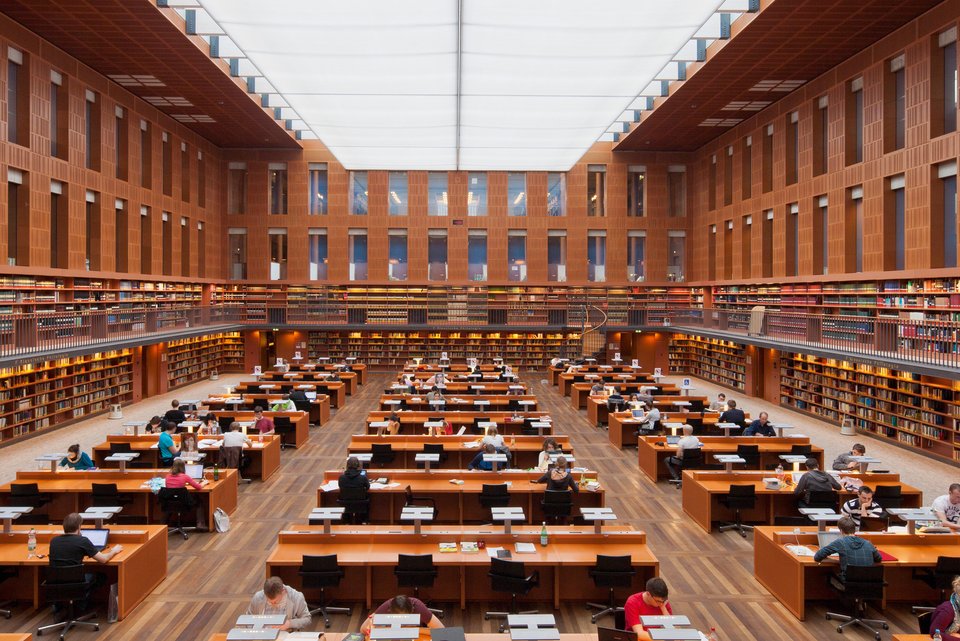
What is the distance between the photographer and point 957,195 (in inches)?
527

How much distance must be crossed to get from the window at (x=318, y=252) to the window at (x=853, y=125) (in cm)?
1967

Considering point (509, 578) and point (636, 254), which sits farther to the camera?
point (636, 254)

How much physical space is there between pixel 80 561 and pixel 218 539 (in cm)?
262

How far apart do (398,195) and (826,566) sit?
80.1 feet

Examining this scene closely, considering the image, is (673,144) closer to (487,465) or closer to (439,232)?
(439,232)

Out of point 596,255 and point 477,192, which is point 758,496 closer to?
point 596,255

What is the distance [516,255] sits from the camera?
28.7 m

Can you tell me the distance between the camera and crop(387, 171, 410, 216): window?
2848 cm

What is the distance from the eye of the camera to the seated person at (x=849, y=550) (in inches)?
242

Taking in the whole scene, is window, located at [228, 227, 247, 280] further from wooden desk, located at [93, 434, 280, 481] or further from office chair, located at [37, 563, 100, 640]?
office chair, located at [37, 563, 100, 640]

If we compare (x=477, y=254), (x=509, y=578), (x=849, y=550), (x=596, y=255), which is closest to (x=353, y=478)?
(x=509, y=578)

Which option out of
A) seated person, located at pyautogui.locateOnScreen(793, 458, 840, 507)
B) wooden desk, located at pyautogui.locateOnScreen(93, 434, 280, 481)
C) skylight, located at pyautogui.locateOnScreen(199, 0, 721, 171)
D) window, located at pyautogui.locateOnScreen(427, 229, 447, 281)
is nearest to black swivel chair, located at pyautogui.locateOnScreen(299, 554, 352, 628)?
wooden desk, located at pyautogui.locateOnScreen(93, 434, 280, 481)

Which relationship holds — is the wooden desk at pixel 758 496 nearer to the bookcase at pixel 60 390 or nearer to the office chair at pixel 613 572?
Answer: the office chair at pixel 613 572

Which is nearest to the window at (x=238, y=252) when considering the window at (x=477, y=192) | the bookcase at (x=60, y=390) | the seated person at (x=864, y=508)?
the bookcase at (x=60, y=390)
